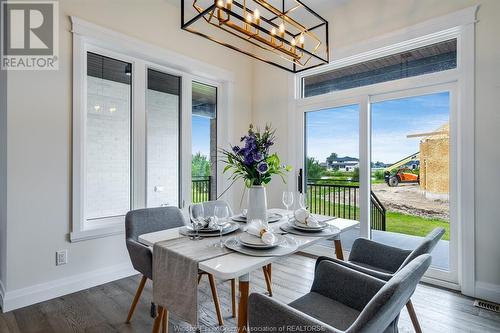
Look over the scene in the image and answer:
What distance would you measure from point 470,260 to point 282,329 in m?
2.26

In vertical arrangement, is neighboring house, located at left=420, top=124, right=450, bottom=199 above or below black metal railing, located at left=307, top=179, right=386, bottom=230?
above

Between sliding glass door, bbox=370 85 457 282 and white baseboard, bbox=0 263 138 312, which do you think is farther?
sliding glass door, bbox=370 85 457 282

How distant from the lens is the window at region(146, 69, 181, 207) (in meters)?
3.15

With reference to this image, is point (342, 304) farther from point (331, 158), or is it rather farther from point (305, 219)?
point (331, 158)

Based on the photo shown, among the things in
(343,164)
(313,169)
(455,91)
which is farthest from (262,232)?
(455,91)

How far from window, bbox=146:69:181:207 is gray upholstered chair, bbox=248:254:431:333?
86.9 inches

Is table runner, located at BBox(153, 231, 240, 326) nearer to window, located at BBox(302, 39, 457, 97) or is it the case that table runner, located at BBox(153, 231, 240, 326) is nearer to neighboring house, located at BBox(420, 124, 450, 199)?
neighboring house, located at BBox(420, 124, 450, 199)

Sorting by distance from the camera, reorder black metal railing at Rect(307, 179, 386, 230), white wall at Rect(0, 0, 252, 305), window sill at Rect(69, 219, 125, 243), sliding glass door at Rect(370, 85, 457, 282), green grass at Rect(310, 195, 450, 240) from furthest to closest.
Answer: black metal railing at Rect(307, 179, 386, 230), green grass at Rect(310, 195, 450, 240), sliding glass door at Rect(370, 85, 457, 282), window sill at Rect(69, 219, 125, 243), white wall at Rect(0, 0, 252, 305)

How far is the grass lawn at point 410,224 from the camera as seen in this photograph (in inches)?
109

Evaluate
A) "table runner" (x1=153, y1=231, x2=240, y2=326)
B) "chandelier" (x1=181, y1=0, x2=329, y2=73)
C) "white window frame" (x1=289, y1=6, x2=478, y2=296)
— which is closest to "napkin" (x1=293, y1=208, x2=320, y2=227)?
"table runner" (x1=153, y1=231, x2=240, y2=326)

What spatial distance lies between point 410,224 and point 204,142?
8.63 ft

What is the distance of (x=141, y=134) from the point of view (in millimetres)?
3016

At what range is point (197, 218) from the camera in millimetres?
1770

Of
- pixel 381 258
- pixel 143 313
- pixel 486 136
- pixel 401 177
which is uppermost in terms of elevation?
pixel 486 136
